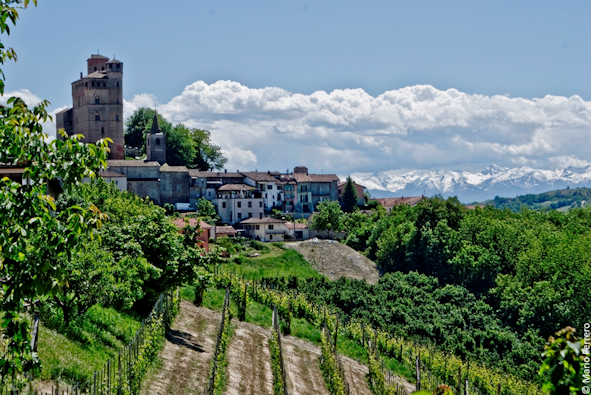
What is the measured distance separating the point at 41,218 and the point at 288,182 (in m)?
87.7

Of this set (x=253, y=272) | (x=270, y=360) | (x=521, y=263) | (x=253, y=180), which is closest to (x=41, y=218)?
(x=270, y=360)

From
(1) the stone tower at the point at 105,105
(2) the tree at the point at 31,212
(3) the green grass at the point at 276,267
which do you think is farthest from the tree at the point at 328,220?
(2) the tree at the point at 31,212

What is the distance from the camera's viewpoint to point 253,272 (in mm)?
57312

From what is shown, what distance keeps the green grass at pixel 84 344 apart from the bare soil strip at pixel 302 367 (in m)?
6.50

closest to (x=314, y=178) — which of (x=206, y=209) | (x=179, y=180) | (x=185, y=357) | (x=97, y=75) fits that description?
(x=179, y=180)

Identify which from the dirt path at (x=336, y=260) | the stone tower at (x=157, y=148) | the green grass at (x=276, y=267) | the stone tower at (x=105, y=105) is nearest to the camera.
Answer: the green grass at (x=276, y=267)

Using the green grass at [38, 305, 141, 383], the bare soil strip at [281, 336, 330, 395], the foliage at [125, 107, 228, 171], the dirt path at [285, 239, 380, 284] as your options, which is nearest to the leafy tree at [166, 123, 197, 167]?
the foliage at [125, 107, 228, 171]

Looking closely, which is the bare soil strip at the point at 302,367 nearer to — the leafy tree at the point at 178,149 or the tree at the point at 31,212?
the tree at the point at 31,212

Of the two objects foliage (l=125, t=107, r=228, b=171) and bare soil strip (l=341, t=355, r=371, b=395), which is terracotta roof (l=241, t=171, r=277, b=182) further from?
bare soil strip (l=341, t=355, r=371, b=395)

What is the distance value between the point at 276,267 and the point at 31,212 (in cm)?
5322

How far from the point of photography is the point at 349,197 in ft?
317

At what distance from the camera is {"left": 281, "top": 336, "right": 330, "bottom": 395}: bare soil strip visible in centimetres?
2616

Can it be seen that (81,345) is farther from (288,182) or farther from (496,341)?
(288,182)

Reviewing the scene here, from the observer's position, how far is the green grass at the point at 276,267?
56812 mm
